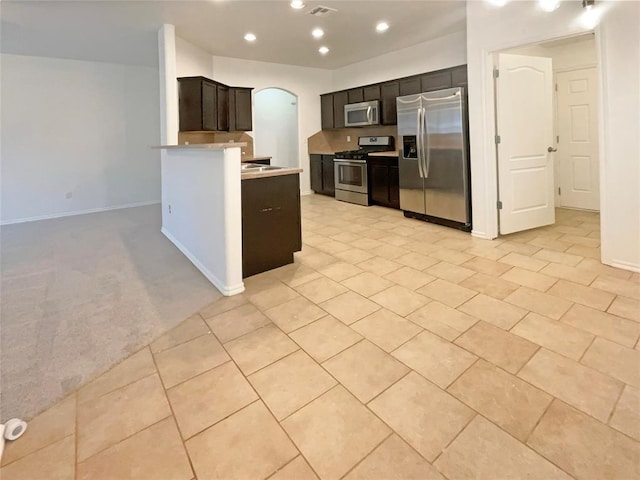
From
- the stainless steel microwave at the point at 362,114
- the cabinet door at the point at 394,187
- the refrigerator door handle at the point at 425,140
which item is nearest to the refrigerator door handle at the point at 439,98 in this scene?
the refrigerator door handle at the point at 425,140

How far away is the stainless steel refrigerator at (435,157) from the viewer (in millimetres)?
4371

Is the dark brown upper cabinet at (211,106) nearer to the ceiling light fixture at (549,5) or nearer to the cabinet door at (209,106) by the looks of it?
the cabinet door at (209,106)

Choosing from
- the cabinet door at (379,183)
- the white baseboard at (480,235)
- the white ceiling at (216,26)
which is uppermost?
the white ceiling at (216,26)

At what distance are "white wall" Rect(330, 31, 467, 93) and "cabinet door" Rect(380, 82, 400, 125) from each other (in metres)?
0.36

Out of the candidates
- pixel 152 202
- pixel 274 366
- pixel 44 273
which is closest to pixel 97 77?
pixel 152 202

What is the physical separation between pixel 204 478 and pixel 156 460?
0.23 meters

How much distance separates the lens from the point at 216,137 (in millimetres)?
6344

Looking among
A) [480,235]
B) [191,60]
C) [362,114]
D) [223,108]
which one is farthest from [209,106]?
[480,235]

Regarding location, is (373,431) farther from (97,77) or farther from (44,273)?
(97,77)

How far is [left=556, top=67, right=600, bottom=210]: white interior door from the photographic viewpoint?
5094 millimetres

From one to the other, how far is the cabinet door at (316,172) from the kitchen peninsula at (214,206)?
3.89 meters

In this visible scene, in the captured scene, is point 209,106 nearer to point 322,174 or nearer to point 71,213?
point 322,174

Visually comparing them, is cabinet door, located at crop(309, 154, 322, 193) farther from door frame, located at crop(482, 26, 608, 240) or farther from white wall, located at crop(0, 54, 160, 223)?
door frame, located at crop(482, 26, 608, 240)

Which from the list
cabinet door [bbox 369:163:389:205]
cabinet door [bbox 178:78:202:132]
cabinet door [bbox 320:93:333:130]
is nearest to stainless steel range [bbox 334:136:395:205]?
cabinet door [bbox 369:163:389:205]
